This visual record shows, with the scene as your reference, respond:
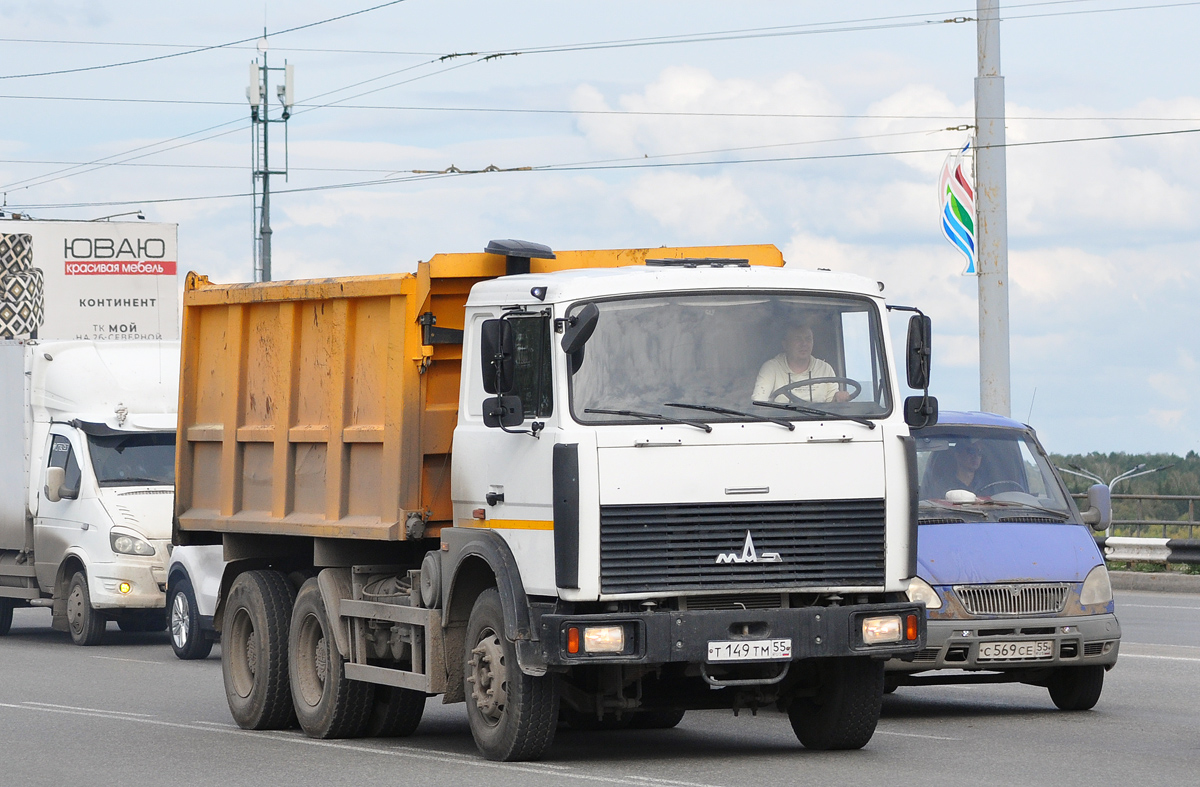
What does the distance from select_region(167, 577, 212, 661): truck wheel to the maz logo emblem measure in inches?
352

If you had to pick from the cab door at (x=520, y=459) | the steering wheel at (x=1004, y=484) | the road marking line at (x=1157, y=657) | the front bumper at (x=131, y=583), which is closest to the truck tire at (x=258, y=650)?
the cab door at (x=520, y=459)

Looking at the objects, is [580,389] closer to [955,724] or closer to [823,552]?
[823,552]

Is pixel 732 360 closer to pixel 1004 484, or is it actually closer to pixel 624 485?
pixel 624 485

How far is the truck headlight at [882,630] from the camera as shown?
10.2 meters

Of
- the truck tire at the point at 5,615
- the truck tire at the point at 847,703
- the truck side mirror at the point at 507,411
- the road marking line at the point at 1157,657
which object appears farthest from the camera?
the truck tire at the point at 5,615

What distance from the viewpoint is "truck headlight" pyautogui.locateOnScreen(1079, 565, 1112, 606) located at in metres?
12.4

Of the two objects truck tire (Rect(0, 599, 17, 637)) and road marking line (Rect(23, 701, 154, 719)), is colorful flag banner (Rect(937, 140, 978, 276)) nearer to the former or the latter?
truck tire (Rect(0, 599, 17, 637))

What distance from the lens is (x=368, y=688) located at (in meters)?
12.1

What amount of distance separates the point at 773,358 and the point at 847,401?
442 mm

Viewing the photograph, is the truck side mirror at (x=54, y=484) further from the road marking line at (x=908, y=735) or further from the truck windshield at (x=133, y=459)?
the road marking line at (x=908, y=735)

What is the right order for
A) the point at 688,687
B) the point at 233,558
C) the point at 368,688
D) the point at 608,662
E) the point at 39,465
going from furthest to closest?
the point at 39,465
the point at 233,558
the point at 368,688
the point at 688,687
the point at 608,662

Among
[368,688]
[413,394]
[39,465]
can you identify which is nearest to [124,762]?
[368,688]

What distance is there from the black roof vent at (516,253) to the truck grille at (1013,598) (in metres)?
3.29

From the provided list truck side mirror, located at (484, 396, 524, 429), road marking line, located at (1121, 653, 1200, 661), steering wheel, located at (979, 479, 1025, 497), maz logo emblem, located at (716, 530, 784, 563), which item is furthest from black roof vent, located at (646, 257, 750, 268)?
road marking line, located at (1121, 653, 1200, 661)
